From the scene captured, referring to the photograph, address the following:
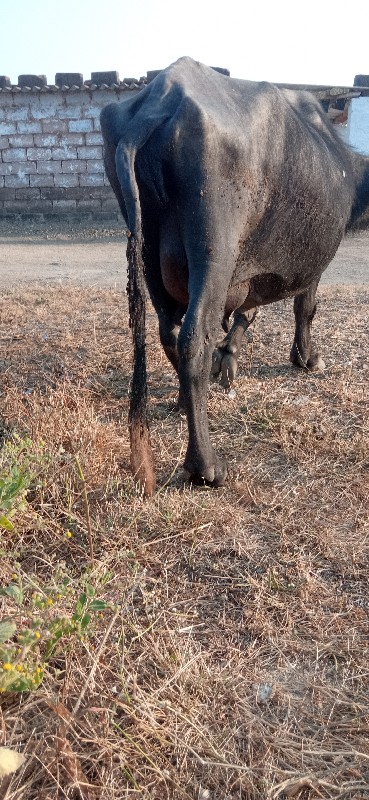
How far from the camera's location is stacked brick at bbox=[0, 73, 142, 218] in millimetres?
13141


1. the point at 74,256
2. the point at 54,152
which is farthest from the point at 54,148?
the point at 74,256

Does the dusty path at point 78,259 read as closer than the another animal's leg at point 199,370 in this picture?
No

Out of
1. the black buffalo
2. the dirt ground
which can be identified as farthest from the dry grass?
the dirt ground

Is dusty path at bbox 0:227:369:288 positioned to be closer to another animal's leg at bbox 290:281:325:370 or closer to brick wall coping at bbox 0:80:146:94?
brick wall coping at bbox 0:80:146:94

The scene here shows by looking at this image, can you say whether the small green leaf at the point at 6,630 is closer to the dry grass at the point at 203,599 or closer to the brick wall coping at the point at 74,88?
the dry grass at the point at 203,599

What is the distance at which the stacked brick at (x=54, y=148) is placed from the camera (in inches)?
517

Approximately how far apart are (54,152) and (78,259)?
3907 mm

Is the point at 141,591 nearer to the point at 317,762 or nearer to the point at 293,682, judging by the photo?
the point at 293,682

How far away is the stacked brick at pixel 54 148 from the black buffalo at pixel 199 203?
10460mm

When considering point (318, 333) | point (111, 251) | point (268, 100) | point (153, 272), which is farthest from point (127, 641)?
point (111, 251)

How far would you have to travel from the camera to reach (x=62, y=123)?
523 inches

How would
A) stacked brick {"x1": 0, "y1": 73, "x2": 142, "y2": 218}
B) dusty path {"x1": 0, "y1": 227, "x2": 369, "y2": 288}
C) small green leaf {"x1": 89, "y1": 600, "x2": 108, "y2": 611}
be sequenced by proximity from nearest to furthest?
small green leaf {"x1": 89, "y1": 600, "x2": 108, "y2": 611}, dusty path {"x1": 0, "y1": 227, "x2": 369, "y2": 288}, stacked brick {"x1": 0, "y1": 73, "x2": 142, "y2": 218}

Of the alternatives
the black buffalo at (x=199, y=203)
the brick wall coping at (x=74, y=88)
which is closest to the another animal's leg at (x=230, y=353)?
the black buffalo at (x=199, y=203)

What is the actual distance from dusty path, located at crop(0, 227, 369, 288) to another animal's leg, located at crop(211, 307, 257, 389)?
370 centimetres
